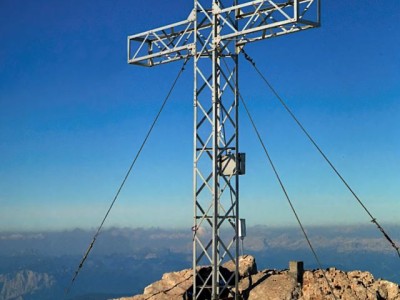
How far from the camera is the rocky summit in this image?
32.8 metres

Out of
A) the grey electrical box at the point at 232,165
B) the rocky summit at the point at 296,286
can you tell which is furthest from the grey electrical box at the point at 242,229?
the rocky summit at the point at 296,286

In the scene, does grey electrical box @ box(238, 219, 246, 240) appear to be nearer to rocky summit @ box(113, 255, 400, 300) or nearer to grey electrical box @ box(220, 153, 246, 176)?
grey electrical box @ box(220, 153, 246, 176)

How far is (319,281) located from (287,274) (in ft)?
6.26

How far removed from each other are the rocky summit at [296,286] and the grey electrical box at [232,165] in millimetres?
7378

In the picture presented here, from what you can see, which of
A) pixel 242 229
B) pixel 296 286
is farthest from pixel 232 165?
pixel 296 286

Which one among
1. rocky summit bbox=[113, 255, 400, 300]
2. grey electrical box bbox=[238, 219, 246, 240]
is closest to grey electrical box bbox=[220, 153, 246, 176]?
grey electrical box bbox=[238, 219, 246, 240]

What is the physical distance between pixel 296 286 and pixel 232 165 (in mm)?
8872

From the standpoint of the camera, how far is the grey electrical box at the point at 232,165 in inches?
1151

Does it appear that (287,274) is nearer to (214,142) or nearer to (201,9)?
(214,142)

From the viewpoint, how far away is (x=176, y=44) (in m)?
30.9

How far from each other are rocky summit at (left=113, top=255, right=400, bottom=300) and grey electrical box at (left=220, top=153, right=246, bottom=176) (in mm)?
7378

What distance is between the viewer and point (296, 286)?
3372 cm

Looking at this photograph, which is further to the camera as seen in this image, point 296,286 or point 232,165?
point 296,286

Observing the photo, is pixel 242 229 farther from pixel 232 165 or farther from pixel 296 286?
pixel 296 286
